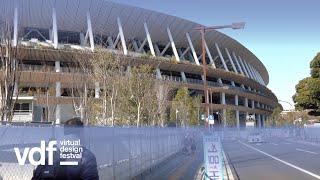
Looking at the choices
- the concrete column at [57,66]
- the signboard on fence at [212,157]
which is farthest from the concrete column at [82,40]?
the signboard on fence at [212,157]

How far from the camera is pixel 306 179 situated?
63.1 ft

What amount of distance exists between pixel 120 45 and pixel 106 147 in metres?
70.3

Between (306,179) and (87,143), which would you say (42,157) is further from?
(306,179)

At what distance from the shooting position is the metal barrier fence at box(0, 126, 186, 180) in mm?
8117

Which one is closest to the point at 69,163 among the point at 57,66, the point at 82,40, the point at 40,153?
the point at 40,153

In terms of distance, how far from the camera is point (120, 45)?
82812mm

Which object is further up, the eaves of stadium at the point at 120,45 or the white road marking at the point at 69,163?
the eaves of stadium at the point at 120,45

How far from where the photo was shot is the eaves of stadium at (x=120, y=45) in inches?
2970

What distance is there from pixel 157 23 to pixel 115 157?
271ft

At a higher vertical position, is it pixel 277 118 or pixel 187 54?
pixel 187 54

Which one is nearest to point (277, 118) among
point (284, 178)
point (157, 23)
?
point (157, 23)

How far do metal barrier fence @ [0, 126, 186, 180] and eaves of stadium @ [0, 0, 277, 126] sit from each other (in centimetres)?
4005

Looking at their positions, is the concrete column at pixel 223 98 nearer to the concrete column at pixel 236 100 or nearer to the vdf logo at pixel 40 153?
the concrete column at pixel 236 100

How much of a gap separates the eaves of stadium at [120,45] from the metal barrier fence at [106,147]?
40053 millimetres
